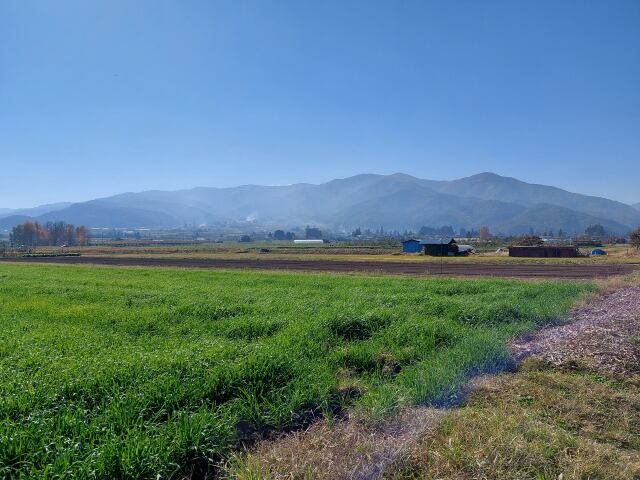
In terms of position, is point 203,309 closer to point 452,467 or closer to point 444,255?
point 452,467

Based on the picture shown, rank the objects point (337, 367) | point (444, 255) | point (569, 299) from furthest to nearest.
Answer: point (444, 255), point (569, 299), point (337, 367)

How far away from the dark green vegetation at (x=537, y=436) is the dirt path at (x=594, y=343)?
28.0 inches

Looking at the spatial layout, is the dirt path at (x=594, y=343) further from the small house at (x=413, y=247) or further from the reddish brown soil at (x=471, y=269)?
the small house at (x=413, y=247)

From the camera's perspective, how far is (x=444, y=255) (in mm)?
69688

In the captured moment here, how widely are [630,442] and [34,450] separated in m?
6.40

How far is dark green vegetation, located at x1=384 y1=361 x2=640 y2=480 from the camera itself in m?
4.14

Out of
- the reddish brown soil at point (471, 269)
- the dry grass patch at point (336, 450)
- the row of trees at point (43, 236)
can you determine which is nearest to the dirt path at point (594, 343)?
the dry grass patch at point (336, 450)

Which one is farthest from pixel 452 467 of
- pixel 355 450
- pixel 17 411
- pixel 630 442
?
pixel 17 411

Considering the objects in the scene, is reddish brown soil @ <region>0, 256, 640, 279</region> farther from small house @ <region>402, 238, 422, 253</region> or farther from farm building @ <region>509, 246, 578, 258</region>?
small house @ <region>402, 238, 422, 253</region>

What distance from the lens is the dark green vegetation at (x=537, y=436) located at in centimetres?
414

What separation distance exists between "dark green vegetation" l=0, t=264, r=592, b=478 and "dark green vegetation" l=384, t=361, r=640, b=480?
80 centimetres

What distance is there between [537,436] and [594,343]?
434 centimetres

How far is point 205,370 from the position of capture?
21.5 feet

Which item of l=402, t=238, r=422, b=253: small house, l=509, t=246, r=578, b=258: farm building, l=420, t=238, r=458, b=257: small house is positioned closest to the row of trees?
l=402, t=238, r=422, b=253: small house
